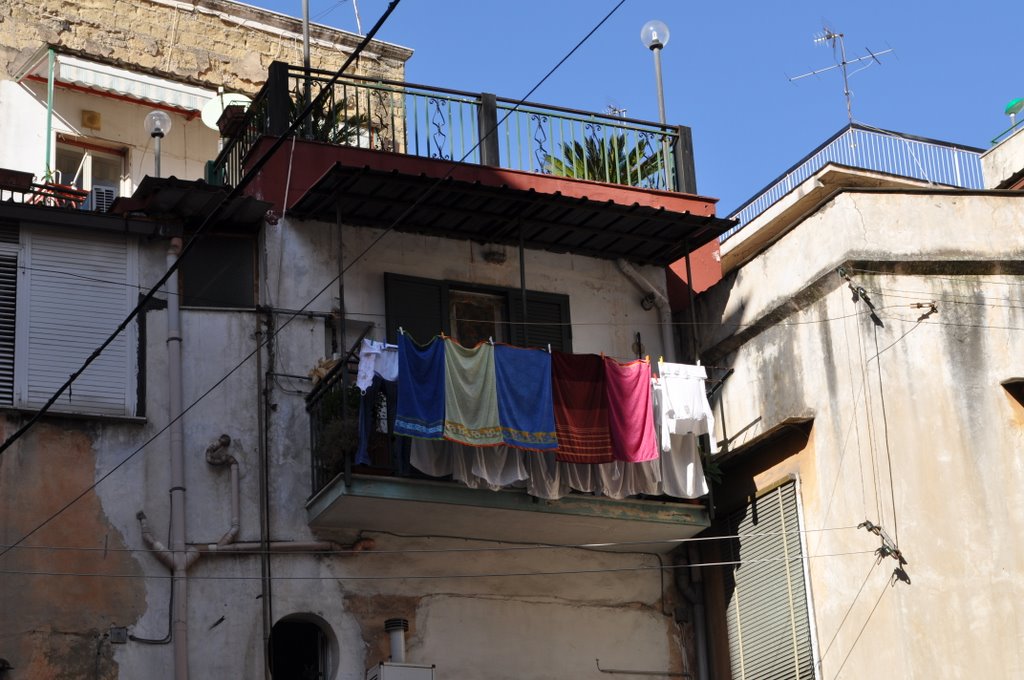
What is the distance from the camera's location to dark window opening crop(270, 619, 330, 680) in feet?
52.9

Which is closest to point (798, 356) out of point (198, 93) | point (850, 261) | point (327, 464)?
point (850, 261)

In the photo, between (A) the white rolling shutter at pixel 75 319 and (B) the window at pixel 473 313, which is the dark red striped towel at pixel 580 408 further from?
(A) the white rolling shutter at pixel 75 319

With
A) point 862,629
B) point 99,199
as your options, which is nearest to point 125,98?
point 99,199

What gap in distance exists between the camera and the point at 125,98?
23.7 meters

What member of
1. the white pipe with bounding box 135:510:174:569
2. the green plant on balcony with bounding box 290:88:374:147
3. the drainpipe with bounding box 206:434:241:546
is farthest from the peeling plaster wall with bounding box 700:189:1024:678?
the white pipe with bounding box 135:510:174:569

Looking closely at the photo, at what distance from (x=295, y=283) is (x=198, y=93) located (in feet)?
26.6

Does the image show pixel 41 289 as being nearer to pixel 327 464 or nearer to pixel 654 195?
pixel 327 464

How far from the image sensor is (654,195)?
62.2 ft

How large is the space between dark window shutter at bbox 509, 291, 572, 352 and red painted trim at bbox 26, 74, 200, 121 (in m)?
8.09

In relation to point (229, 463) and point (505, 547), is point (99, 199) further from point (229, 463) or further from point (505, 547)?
point (505, 547)

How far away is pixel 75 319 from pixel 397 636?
447 cm

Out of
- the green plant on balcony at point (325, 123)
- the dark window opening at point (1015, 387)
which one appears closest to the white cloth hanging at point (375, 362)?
the green plant on balcony at point (325, 123)

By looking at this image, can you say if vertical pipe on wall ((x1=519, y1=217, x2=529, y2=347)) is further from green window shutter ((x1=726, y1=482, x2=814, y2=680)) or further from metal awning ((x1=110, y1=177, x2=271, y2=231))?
green window shutter ((x1=726, y1=482, x2=814, y2=680))

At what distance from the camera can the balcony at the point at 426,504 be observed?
15.6 m
